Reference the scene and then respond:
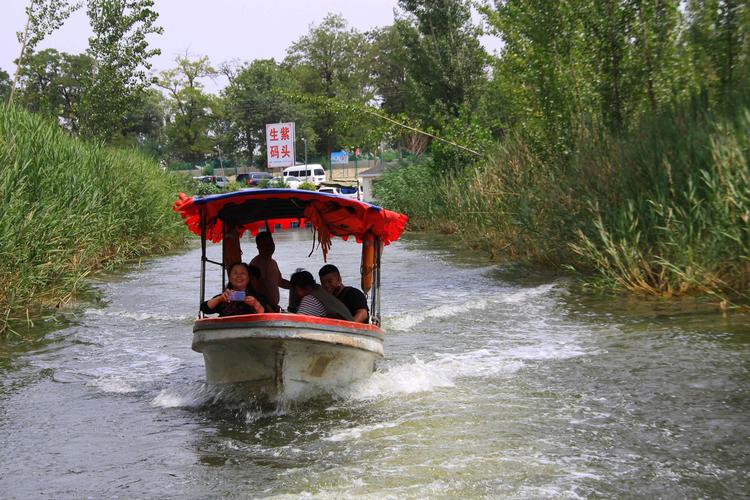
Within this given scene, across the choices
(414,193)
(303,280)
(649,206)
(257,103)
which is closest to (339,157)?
(257,103)

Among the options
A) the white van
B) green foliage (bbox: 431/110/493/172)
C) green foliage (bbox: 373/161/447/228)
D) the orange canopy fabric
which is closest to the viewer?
the orange canopy fabric

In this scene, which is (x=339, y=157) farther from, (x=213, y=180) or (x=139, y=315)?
(x=139, y=315)

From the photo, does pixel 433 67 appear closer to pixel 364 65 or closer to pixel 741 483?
pixel 741 483

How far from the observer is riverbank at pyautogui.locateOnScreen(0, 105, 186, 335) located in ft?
38.7

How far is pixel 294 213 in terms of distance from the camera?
1018 centimetres

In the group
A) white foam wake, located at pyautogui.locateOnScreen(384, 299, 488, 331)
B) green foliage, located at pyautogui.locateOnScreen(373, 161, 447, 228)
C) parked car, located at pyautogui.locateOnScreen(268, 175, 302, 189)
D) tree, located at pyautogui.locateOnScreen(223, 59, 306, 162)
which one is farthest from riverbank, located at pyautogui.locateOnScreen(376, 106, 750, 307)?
tree, located at pyautogui.locateOnScreen(223, 59, 306, 162)

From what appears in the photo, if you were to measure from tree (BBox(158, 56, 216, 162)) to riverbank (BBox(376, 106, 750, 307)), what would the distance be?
172ft

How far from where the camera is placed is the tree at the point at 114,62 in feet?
89.4

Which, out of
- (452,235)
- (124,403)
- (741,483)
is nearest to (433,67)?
(452,235)

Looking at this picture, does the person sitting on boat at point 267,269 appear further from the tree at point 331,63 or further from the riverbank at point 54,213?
the tree at point 331,63

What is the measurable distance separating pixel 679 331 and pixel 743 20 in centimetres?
564

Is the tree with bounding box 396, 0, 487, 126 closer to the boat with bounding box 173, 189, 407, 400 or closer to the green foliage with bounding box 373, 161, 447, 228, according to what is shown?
the green foliage with bounding box 373, 161, 447, 228

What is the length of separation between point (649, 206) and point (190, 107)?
59067 mm

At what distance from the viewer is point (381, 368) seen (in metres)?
10.6
